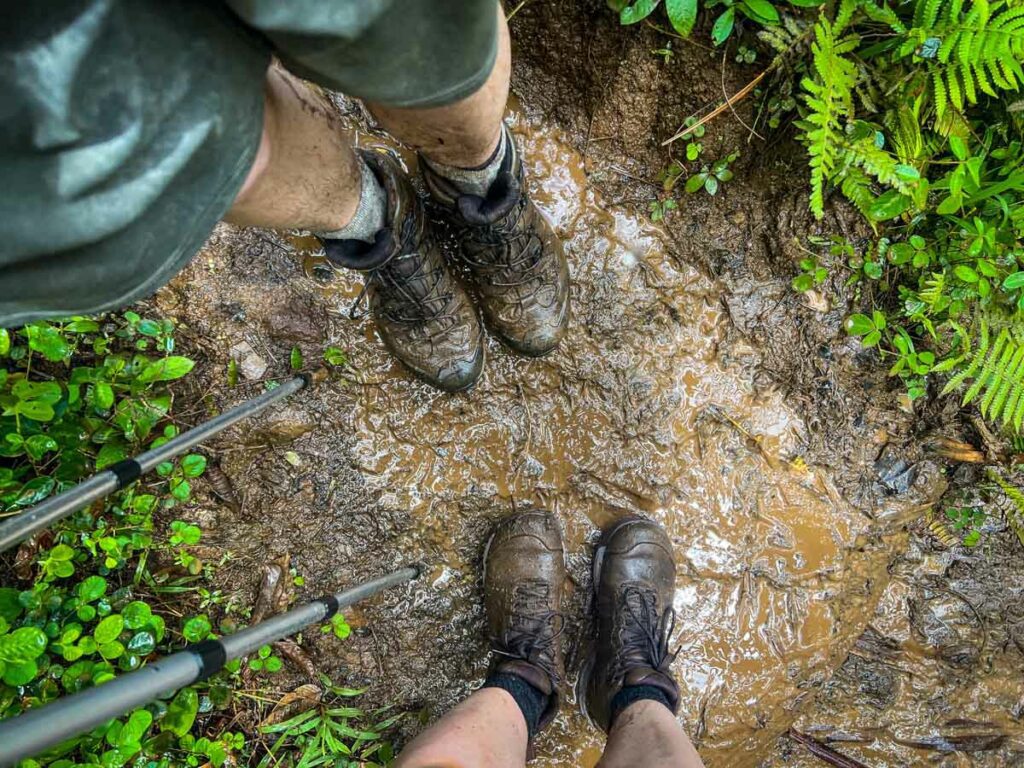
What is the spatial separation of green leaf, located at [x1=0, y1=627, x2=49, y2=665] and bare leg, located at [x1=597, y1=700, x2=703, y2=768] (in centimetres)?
177

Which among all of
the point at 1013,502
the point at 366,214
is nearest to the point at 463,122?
the point at 366,214

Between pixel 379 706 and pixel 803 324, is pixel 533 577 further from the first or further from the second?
pixel 803 324

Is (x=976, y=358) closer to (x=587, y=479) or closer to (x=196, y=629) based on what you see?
(x=587, y=479)

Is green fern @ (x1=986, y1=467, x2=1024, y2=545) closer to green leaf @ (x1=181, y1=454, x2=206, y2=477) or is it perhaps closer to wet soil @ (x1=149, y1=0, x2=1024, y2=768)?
wet soil @ (x1=149, y1=0, x2=1024, y2=768)

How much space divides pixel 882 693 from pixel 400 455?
2375 mm

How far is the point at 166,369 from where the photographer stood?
2057mm

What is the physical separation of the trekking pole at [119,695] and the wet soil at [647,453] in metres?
0.91

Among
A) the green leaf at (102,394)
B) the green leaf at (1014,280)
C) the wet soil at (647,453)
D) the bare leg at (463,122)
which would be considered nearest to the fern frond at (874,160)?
the wet soil at (647,453)

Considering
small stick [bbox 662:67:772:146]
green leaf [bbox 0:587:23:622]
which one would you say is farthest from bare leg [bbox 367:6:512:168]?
green leaf [bbox 0:587:23:622]

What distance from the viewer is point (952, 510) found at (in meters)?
2.65

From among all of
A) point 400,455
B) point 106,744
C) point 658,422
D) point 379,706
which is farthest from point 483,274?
point 106,744

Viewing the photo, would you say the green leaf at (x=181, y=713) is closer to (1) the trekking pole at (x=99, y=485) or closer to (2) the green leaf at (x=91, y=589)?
(2) the green leaf at (x=91, y=589)

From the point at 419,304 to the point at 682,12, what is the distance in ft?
4.36

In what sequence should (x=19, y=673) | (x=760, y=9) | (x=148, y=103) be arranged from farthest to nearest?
(x=760, y=9) → (x=19, y=673) → (x=148, y=103)
